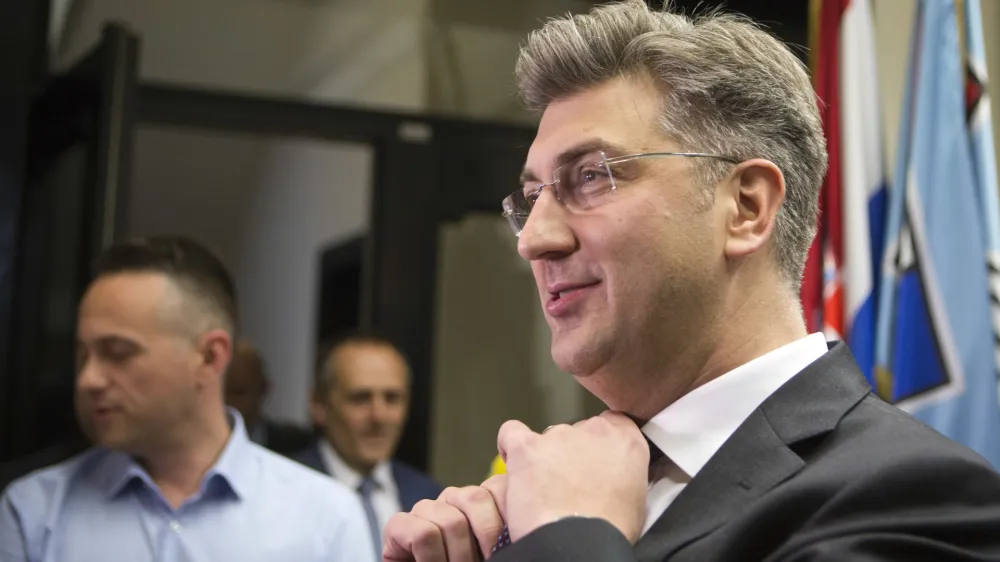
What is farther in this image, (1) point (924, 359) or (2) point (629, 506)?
(1) point (924, 359)

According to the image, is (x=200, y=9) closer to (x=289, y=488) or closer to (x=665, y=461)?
(x=289, y=488)

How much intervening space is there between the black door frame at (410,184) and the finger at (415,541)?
9.55ft

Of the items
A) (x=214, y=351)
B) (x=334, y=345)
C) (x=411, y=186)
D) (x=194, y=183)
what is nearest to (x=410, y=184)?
(x=411, y=186)

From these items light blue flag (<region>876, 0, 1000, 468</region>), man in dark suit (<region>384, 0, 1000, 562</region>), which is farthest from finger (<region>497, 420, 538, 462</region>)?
light blue flag (<region>876, 0, 1000, 468</region>)

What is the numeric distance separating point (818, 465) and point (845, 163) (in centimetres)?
164

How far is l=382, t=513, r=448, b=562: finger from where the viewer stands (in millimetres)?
1016

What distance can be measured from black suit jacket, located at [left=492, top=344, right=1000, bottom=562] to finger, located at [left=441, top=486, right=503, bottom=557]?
0.10 metres

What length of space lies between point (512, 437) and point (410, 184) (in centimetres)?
303

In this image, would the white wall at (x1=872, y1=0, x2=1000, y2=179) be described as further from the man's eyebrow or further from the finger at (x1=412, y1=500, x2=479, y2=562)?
the finger at (x1=412, y1=500, x2=479, y2=562)

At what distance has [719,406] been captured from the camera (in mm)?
1048

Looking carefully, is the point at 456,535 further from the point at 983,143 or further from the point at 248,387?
the point at 248,387

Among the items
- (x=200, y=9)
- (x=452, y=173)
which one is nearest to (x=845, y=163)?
(x=452, y=173)

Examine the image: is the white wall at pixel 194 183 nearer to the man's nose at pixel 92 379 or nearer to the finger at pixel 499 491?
the man's nose at pixel 92 379

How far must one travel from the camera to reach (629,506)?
37.3 inches
